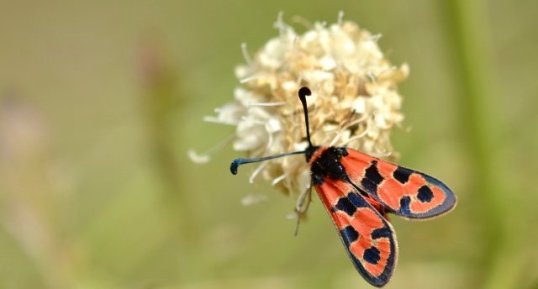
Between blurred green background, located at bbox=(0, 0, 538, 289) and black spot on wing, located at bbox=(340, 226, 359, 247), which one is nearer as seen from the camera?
black spot on wing, located at bbox=(340, 226, 359, 247)

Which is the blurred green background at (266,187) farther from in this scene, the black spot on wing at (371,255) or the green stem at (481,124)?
the black spot on wing at (371,255)

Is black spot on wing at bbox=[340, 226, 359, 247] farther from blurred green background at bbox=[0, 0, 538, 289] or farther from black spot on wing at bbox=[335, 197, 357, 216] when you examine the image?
blurred green background at bbox=[0, 0, 538, 289]

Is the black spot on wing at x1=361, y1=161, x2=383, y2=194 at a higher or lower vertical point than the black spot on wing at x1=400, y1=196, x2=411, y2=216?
higher

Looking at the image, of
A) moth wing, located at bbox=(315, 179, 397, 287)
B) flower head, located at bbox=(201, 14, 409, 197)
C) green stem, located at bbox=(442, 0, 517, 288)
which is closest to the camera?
moth wing, located at bbox=(315, 179, 397, 287)

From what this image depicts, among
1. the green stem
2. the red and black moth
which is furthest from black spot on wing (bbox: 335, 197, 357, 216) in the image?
the green stem

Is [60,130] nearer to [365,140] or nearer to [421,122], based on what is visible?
[421,122]

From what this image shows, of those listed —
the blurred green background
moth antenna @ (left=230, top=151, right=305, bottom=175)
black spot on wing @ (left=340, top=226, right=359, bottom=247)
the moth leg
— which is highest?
the blurred green background

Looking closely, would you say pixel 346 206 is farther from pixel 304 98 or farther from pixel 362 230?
pixel 304 98

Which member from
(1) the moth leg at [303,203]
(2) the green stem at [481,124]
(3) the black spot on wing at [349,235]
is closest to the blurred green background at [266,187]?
(2) the green stem at [481,124]
